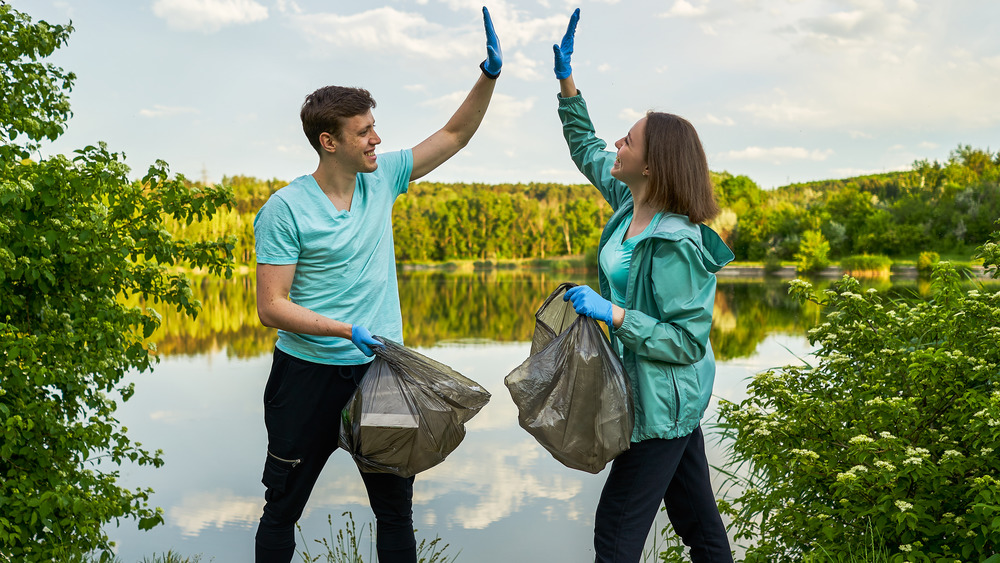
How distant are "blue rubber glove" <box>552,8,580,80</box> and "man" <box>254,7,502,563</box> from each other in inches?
7.9

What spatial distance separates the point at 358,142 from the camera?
2.11 metres

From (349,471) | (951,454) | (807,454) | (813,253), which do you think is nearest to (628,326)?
(807,454)

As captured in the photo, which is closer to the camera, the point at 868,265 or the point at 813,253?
the point at 868,265

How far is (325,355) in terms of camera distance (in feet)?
7.11

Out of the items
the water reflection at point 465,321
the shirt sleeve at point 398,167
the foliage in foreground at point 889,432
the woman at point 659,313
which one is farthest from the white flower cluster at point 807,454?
the water reflection at point 465,321

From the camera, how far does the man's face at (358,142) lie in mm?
2102

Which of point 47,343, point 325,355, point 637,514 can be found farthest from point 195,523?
point 637,514

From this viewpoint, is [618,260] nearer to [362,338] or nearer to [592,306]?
[592,306]

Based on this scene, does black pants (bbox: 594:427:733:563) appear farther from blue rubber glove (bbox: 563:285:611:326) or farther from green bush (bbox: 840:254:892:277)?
green bush (bbox: 840:254:892:277)

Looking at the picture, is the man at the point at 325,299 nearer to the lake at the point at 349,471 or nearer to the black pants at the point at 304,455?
the black pants at the point at 304,455

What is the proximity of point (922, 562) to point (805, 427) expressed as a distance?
616 millimetres

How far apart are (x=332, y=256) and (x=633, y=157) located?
0.84 meters

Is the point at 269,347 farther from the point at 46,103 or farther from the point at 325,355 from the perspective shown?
the point at 325,355

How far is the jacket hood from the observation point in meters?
1.80
